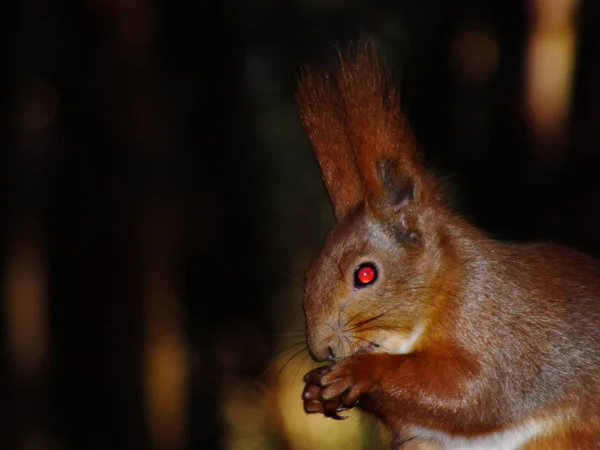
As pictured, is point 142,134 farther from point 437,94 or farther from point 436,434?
point 436,434

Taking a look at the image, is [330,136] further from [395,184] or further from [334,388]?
[334,388]

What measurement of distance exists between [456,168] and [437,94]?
27cm

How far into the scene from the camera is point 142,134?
2998 millimetres

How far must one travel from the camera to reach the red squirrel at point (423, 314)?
3.84ft

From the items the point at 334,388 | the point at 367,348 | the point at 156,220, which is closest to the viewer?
the point at 334,388

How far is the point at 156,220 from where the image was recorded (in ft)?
10.0

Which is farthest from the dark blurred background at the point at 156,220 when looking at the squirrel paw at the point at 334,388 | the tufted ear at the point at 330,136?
the squirrel paw at the point at 334,388

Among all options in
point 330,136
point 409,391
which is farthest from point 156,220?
point 409,391

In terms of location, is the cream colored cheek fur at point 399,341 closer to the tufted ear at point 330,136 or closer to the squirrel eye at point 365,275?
the squirrel eye at point 365,275

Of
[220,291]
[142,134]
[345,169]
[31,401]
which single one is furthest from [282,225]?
[345,169]

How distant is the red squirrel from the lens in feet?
3.84

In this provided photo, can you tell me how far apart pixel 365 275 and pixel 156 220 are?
6.38 feet

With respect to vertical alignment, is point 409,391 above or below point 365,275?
below

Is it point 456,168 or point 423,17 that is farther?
point 423,17
